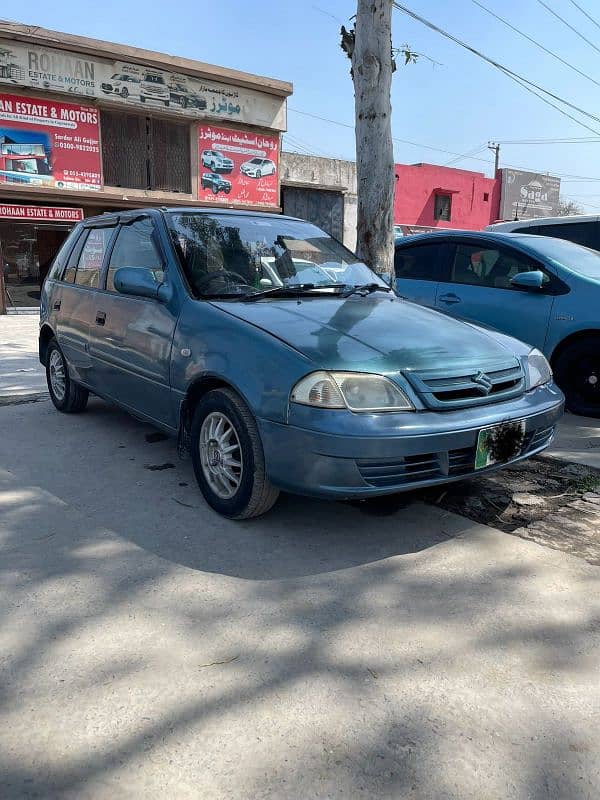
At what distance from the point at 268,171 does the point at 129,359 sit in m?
15.9

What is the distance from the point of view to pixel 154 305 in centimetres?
381

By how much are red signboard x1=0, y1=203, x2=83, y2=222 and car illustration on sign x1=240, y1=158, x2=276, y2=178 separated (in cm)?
494

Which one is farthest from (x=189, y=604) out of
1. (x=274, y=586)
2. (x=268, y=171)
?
(x=268, y=171)

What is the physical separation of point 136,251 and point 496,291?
326 centimetres

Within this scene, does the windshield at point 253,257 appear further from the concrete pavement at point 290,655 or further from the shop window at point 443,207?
the shop window at point 443,207

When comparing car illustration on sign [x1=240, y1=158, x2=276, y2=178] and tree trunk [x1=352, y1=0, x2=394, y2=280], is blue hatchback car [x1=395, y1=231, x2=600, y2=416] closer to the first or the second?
tree trunk [x1=352, y1=0, x2=394, y2=280]

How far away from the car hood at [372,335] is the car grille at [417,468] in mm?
418

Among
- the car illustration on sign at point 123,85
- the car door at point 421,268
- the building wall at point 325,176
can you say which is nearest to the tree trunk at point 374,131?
the car door at point 421,268

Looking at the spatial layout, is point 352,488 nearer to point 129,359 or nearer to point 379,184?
point 129,359

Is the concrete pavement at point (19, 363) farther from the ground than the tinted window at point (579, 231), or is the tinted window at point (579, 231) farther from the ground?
the tinted window at point (579, 231)

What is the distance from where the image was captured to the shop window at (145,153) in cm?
1633

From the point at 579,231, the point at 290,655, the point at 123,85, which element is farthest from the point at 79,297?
the point at 123,85

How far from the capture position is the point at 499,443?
304cm

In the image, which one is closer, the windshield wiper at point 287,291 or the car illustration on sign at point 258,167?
the windshield wiper at point 287,291
